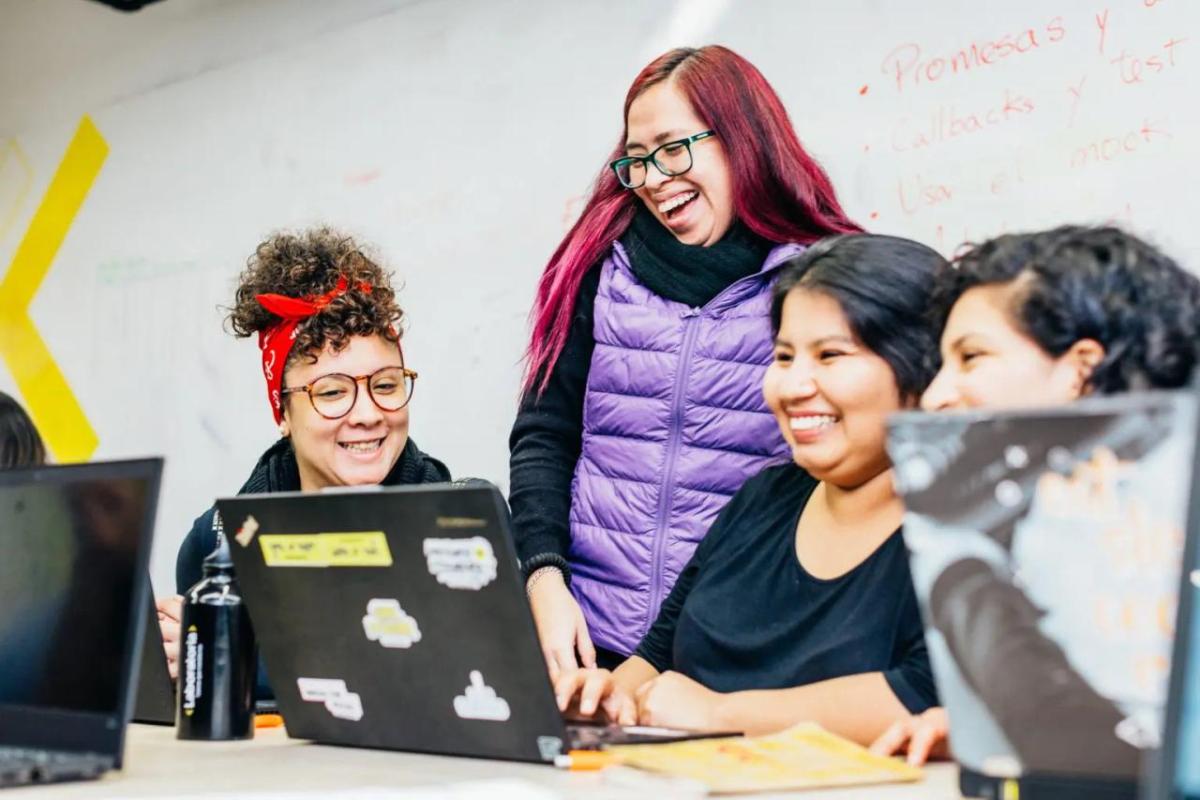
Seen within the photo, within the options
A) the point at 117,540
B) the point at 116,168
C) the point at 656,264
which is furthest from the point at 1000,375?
the point at 116,168

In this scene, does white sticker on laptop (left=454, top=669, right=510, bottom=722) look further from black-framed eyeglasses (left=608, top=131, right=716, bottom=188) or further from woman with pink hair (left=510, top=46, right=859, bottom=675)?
black-framed eyeglasses (left=608, top=131, right=716, bottom=188)

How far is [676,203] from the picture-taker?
1.97m

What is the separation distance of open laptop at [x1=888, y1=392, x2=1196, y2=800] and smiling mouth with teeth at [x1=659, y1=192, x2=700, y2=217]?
3.80 ft

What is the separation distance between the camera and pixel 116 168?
402 centimetres

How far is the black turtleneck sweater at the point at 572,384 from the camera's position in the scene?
1940 millimetres

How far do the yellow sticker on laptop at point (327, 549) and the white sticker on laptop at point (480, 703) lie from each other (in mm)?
120

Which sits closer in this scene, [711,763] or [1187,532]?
[1187,532]

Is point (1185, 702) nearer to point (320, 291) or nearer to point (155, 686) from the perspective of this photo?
point (155, 686)

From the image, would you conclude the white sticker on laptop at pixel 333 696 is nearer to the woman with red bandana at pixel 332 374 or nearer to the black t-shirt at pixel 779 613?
the black t-shirt at pixel 779 613

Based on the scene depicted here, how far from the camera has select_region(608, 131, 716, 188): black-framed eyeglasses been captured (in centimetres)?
195

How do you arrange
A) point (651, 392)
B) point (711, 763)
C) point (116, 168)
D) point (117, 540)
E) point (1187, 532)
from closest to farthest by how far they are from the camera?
point (1187, 532), point (711, 763), point (117, 540), point (651, 392), point (116, 168)

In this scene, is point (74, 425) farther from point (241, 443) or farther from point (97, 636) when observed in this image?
point (97, 636)

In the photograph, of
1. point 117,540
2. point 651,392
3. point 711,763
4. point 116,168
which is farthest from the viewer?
point 116,168

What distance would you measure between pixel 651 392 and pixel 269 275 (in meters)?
0.64
